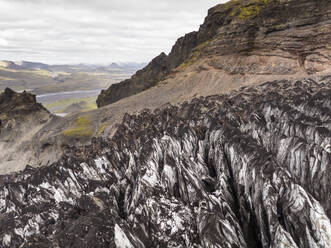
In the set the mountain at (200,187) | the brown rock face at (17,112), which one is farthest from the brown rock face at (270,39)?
the brown rock face at (17,112)

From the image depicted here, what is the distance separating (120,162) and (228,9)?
6901 cm

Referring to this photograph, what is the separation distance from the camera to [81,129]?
60.9 metres

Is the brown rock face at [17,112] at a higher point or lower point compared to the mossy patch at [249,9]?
lower

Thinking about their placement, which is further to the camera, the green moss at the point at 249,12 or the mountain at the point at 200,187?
the green moss at the point at 249,12

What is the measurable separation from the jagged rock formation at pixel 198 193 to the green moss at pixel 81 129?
31.3 m

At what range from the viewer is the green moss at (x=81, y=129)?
58625 mm

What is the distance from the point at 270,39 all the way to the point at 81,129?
2079 inches

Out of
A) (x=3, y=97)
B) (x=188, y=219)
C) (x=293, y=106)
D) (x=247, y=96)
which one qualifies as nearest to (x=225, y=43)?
(x=247, y=96)

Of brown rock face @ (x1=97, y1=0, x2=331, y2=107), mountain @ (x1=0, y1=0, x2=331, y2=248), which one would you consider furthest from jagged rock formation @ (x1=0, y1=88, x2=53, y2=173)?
brown rock face @ (x1=97, y1=0, x2=331, y2=107)

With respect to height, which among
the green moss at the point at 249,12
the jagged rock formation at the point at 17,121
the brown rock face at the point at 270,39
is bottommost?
the jagged rock formation at the point at 17,121

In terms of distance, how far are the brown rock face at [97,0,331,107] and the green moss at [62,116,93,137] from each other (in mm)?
33495

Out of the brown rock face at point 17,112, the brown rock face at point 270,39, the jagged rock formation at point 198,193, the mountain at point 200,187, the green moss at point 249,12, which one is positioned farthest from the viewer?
the brown rock face at point 17,112

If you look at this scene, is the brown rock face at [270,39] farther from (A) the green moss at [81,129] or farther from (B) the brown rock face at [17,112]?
(B) the brown rock face at [17,112]

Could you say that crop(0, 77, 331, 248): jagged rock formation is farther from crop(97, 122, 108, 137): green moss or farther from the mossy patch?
the mossy patch
